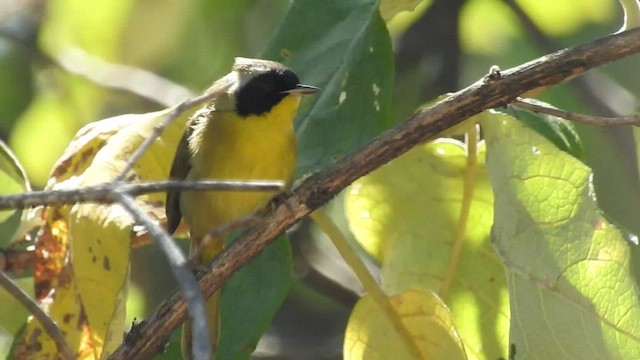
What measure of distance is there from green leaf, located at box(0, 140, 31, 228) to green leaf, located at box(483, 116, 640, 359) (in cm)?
77

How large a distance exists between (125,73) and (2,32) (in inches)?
16.5

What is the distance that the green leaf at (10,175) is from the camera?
1.85 meters

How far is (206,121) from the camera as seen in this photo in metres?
2.31

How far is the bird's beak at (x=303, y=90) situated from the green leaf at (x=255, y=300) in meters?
0.31

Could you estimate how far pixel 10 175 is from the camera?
188 cm

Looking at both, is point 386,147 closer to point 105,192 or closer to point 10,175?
point 105,192

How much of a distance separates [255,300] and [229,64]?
56.3 inches

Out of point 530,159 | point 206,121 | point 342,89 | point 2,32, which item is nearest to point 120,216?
point 342,89

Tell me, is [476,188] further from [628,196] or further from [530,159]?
[628,196]

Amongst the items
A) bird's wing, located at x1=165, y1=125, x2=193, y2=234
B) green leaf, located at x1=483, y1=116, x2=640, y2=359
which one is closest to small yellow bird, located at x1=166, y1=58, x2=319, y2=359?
bird's wing, located at x1=165, y1=125, x2=193, y2=234

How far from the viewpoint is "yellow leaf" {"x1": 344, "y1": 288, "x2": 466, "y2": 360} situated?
1.71 meters

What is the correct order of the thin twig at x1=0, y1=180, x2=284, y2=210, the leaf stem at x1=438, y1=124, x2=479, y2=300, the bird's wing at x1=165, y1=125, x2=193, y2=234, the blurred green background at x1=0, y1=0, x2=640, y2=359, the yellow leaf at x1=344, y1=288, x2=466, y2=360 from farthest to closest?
1. the blurred green background at x1=0, y1=0, x2=640, y2=359
2. the bird's wing at x1=165, y1=125, x2=193, y2=234
3. the leaf stem at x1=438, y1=124, x2=479, y2=300
4. the yellow leaf at x1=344, y1=288, x2=466, y2=360
5. the thin twig at x1=0, y1=180, x2=284, y2=210

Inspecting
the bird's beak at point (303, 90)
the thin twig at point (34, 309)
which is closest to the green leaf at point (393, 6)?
the bird's beak at point (303, 90)

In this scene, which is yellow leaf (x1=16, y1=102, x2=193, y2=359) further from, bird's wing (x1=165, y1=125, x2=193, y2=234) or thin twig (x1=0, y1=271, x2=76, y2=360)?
thin twig (x1=0, y1=271, x2=76, y2=360)
